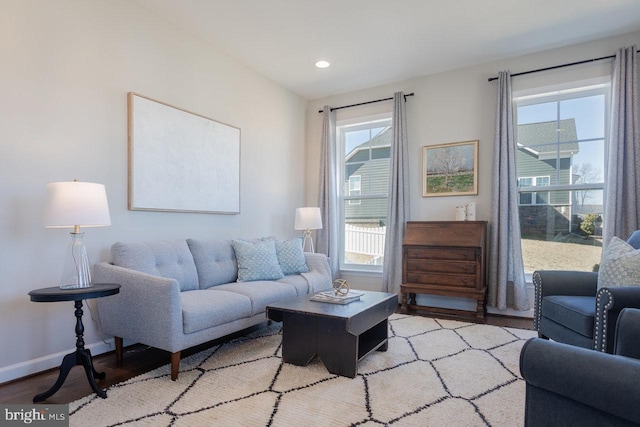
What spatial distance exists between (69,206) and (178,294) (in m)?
0.78

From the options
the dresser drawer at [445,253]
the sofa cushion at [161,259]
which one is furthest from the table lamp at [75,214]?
the dresser drawer at [445,253]

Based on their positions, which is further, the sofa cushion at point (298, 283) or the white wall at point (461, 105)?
the white wall at point (461, 105)

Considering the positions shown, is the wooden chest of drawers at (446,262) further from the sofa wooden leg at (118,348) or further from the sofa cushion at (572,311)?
the sofa wooden leg at (118,348)

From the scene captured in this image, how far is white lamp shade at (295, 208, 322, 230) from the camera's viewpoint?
4.33m

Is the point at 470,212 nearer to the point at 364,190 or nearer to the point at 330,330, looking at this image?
the point at 364,190

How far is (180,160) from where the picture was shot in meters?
3.33

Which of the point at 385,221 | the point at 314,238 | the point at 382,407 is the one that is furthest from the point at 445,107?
the point at 382,407

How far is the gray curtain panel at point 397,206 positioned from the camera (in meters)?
4.38

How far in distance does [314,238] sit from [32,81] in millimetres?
3446

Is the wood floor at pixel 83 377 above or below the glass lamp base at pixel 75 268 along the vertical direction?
below

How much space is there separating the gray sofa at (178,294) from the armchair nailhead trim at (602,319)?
2107 millimetres

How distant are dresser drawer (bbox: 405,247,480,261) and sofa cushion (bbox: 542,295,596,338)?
44.7 inches

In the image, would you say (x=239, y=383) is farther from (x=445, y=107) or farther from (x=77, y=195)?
(x=445, y=107)

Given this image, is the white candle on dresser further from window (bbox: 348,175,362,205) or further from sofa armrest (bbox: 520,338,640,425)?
sofa armrest (bbox: 520,338,640,425)
